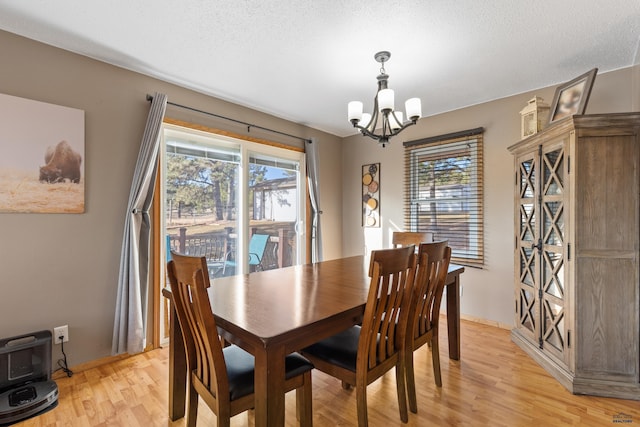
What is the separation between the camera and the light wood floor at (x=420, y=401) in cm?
176

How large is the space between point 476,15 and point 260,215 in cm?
273

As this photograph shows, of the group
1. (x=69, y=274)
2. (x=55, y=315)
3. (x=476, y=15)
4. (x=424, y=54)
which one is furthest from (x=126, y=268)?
(x=476, y=15)

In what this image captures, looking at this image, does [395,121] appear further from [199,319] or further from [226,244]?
[226,244]

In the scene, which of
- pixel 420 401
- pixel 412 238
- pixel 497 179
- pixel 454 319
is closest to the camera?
pixel 420 401

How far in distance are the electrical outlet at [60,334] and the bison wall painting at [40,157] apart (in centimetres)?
86

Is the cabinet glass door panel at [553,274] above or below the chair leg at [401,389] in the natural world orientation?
above

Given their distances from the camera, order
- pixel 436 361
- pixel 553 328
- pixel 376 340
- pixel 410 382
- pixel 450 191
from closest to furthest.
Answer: pixel 376 340, pixel 410 382, pixel 436 361, pixel 553 328, pixel 450 191

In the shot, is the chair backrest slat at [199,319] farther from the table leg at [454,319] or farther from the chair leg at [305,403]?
the table leg at [454,319]

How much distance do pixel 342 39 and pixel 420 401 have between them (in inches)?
97.3

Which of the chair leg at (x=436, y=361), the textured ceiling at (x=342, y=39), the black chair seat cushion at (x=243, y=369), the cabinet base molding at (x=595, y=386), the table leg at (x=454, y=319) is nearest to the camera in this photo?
the black chair seat cushion at (x=243, y=369)

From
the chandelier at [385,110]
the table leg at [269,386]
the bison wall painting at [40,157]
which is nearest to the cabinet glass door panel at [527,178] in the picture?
the chandelier at [385,110]

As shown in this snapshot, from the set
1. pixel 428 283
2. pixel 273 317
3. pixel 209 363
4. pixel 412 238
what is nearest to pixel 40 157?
pixel 209 363

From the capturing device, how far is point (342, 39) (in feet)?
6.93

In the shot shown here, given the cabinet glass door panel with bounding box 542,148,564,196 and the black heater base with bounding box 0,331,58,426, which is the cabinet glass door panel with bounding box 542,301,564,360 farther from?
the black heater base with bounding box 0,331,58,426
